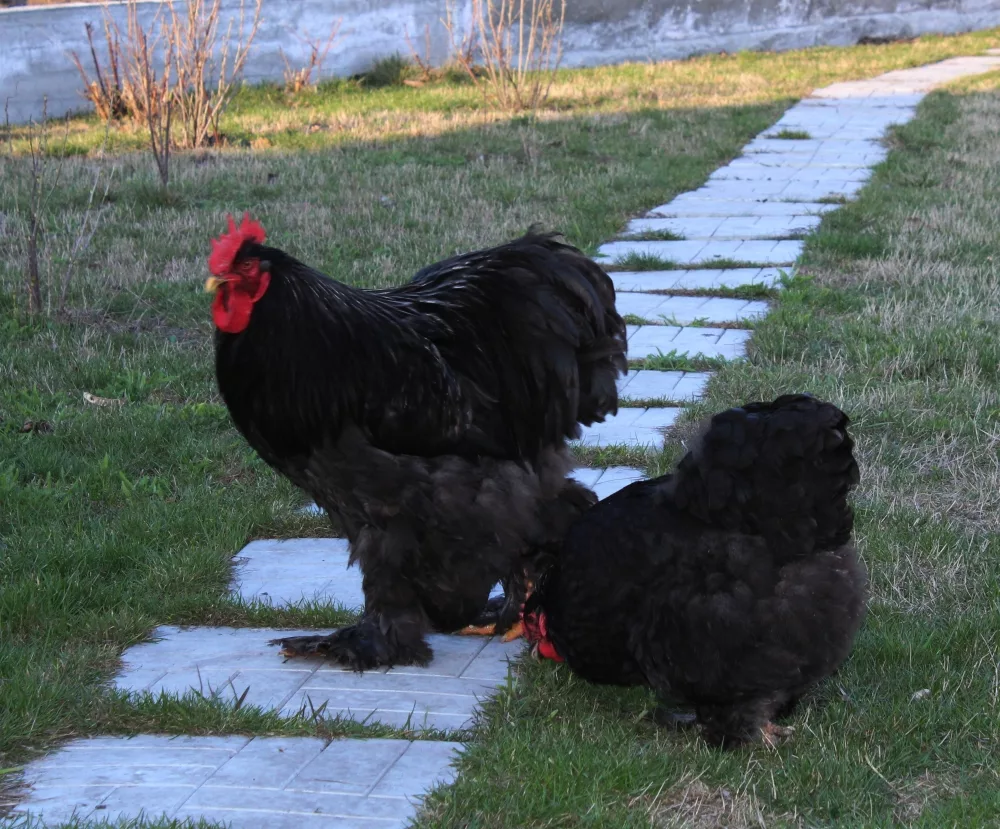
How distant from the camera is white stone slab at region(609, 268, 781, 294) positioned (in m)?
8.00

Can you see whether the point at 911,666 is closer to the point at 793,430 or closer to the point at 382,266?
the point at 793,430

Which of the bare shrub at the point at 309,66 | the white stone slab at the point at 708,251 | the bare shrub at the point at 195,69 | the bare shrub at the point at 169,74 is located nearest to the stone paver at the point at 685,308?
the white stone slab at the point at 708,251

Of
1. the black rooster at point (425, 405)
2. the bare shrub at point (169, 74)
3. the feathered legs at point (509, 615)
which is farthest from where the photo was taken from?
the bare shrub at point (169, 74)

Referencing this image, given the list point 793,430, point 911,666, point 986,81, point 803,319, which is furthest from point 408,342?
point 986,81

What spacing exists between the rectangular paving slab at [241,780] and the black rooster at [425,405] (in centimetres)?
63

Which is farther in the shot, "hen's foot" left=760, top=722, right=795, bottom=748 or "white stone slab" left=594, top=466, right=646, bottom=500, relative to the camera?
"white stone slab" left=594, top=466, right=646, bottom=500

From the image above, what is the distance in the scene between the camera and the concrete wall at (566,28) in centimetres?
1463

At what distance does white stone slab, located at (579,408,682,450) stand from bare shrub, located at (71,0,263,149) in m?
5.85

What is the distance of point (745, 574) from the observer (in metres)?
3.50

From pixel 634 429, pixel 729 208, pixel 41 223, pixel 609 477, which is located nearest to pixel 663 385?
pixel 634 429

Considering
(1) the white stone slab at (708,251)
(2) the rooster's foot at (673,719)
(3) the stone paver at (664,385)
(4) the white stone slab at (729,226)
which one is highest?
(4) the white stone slab at (729,226)

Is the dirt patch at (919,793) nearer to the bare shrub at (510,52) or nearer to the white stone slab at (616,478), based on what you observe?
the white stone slab at (616,478)

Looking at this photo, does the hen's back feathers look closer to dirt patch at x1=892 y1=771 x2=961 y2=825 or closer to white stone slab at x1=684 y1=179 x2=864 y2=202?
dirt patch at x1=892 y1=771 x2=961 y2=825

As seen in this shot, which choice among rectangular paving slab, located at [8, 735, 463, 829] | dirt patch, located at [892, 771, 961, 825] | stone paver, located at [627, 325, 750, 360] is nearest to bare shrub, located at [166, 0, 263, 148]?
stone paver, located at [627, 325, 750, 360]
